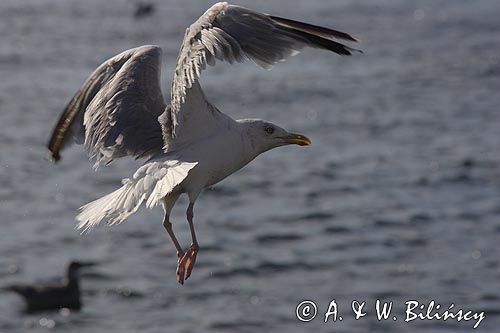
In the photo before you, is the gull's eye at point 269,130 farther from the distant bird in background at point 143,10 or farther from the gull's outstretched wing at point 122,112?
the distant bird in background at point 143,10

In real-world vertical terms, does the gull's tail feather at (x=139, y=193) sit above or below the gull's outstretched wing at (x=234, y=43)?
below

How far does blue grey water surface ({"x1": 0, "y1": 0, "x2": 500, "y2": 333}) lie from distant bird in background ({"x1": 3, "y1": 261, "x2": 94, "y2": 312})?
17 centimetres

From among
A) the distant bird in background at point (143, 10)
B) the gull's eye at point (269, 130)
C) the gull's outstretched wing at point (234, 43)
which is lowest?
the gull's eye at point (269, 130)

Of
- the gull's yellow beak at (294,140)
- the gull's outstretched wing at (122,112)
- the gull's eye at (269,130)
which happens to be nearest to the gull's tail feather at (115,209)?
the gull's outstretched wing at (122,112)

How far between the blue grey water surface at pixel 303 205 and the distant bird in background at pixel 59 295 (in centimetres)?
17

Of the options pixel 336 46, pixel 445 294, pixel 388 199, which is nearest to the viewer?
pixel 336 46

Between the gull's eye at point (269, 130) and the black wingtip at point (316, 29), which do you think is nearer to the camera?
the black wingtip at point (316, 29)

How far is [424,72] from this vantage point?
31797mm

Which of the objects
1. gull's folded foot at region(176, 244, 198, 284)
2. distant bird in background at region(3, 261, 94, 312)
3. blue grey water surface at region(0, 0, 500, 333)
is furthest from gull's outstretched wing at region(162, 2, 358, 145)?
distant bird in background at region(3, 261, 94, 312)

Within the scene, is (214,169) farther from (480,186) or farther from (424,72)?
(424,72)

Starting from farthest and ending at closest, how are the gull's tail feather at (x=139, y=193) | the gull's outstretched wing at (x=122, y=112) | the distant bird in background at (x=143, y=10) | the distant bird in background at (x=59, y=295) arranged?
the distant bird in background at (x=143, y=10) < the distant bird in background at (x=59, y=295) < the gull's outstretched wing at (x=122, y=112) < the gull's tail feather at (x=139, y=193)

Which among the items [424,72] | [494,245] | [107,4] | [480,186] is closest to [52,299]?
[494,245]

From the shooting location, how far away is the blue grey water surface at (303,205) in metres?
17.6

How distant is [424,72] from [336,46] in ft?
82.8
